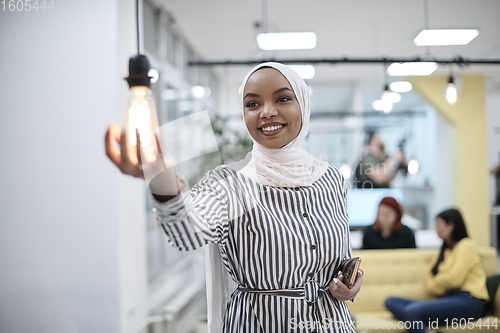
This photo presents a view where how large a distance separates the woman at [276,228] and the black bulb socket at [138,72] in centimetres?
24

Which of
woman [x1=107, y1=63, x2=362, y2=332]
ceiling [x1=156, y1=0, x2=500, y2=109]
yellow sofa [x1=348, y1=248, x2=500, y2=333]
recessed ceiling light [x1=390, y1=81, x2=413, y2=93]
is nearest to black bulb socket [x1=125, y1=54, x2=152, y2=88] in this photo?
woman [x1=107, y1=63, x2=362, y2=332]

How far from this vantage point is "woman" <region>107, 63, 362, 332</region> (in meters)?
0.99

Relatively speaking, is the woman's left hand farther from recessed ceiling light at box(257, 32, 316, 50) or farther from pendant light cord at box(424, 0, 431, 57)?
recessed ceiling light at box(257, 32, 316, 50)

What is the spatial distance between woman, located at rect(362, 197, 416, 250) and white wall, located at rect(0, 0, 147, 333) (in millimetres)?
1504

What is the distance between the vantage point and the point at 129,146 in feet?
2.32

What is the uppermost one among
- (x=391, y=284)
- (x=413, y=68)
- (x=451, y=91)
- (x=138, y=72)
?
(x=413, y=68)

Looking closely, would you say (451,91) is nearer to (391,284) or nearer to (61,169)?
(391,284)

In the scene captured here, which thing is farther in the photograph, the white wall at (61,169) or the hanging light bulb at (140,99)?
the white wall at (61,169)

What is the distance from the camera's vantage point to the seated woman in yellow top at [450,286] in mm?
2217

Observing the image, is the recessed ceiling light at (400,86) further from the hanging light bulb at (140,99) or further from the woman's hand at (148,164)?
the woman's hand at (148,164)

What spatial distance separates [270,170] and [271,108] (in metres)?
0.16

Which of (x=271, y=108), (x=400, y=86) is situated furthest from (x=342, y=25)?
(x=271, y=108)

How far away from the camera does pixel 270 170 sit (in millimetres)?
1051

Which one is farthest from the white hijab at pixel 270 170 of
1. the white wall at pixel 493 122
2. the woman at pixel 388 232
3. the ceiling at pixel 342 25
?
the white wall at pixel 493 122
